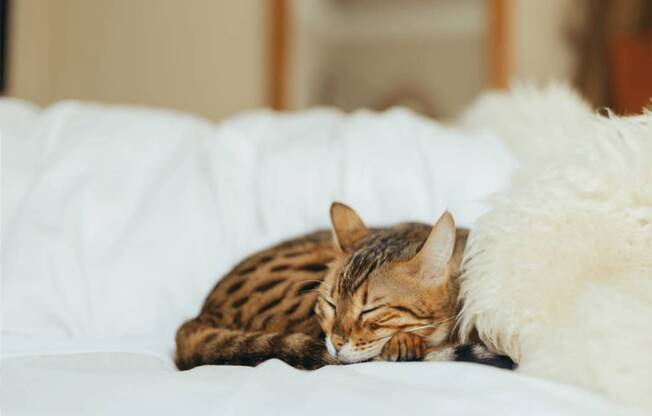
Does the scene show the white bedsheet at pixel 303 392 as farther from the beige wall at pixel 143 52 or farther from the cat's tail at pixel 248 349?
the beige wall at pixel 143 52

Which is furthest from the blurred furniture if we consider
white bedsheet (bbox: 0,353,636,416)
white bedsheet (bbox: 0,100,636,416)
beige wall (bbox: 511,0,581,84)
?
white bedsheet (bbox: 0,353,636,416)

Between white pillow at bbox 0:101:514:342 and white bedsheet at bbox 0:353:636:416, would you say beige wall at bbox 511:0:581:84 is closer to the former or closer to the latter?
white pillow at bbox 0:101:514:342

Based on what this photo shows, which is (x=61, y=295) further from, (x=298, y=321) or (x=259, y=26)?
(x=259, y=26)

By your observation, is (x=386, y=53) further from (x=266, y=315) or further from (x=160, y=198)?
(x=266, y=315)

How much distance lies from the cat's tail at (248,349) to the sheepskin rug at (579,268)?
0.70ft

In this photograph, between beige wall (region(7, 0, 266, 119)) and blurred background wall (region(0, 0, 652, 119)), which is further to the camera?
beige wall (region(7, 0, 266, 119))

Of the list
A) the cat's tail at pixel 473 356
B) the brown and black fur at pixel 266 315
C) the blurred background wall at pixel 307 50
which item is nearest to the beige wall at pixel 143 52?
the blurred background wall at pixel 307 50

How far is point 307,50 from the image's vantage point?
2.69 m

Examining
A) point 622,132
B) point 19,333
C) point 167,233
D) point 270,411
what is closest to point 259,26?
point 167,233

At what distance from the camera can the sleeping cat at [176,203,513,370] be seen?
34.4 inches

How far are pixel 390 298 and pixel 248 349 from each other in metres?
0.21

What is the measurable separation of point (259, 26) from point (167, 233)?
169cm

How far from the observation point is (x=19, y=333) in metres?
1.12

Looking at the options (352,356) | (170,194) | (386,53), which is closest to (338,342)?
(352,356)
